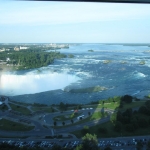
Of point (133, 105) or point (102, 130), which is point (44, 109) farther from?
point (133, 105)

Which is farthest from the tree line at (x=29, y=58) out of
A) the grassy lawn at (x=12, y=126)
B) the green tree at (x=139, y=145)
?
the green tree at (x=139, y=145)

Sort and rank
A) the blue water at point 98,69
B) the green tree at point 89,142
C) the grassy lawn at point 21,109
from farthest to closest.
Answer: the blue water at point 98,69
the grassy lawn at point 21,109
the green tree at point 89,142

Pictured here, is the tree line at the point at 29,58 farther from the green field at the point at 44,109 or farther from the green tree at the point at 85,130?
the green tree at the point at 85,130

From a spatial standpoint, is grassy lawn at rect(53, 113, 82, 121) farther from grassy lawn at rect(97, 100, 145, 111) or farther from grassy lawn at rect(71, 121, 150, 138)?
grassy lawn at rect(97, 100, 145, 111)

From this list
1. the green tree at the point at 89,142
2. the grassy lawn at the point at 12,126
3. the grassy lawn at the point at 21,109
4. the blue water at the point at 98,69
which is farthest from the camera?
the blue water at the point at 98,69

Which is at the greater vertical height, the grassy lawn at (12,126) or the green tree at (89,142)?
the grassy lawn at (12,126)

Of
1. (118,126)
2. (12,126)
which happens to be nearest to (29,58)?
(12,126)

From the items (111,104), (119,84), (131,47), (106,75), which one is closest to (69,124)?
(111,104)
